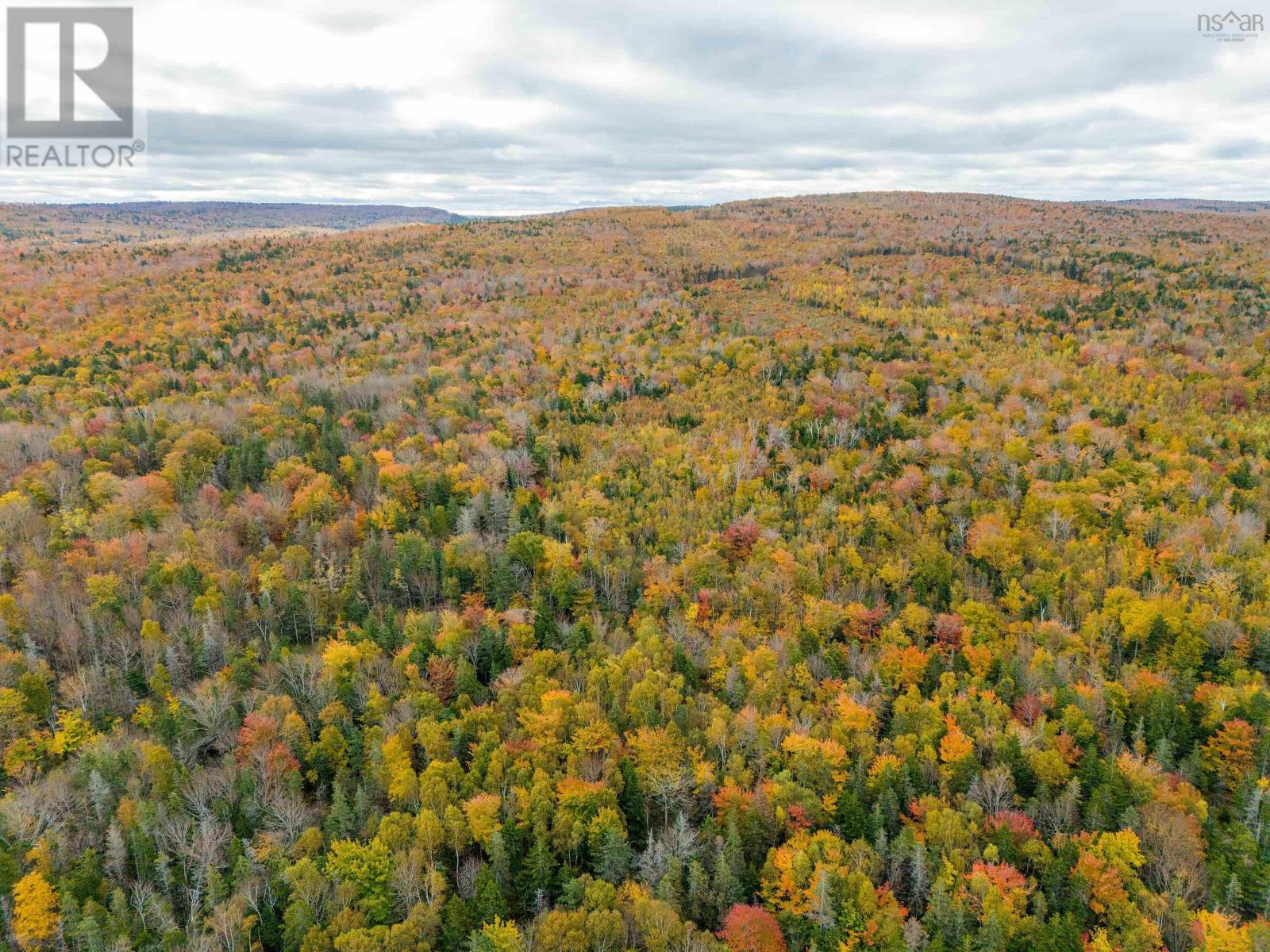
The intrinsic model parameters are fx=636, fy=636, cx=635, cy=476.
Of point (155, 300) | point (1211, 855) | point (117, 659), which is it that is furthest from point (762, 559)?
point (155, 300)

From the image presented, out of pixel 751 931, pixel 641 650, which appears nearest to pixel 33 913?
pixel 751 931

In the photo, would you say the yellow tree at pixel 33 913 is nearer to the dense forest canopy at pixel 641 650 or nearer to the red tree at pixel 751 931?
the dense forest canopy at pixel 641 650

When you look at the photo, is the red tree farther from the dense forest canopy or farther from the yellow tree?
the yellow tree

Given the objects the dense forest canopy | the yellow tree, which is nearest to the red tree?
the dense forest canopy

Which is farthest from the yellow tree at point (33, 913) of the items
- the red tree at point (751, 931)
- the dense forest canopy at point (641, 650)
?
the red tree at point (751, 931)

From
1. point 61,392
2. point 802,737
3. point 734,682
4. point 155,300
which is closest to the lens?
point 802,737

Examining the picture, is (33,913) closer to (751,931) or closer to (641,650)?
(751,931)

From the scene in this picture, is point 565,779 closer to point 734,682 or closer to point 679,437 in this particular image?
point 734,682

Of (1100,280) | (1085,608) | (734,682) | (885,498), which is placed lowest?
(734,682)
